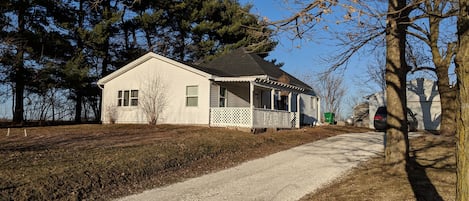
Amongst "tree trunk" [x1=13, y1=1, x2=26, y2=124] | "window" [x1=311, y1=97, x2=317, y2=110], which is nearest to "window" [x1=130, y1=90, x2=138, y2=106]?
"tree trunk" [x1=13, y1=1, x2=26, y2=124]

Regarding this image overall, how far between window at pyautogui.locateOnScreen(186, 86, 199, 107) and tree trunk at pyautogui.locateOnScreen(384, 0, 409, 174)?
11598 mm

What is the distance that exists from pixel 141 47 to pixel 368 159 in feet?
81.5

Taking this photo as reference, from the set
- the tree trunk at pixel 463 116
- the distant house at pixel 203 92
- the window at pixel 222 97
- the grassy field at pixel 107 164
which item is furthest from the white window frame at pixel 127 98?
the tree trunk at pixel 463 116

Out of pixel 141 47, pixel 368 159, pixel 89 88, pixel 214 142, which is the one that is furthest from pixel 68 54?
pixel 368 159

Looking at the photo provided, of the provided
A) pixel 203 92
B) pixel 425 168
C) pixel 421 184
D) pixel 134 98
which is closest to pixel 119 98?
pixel 134 98

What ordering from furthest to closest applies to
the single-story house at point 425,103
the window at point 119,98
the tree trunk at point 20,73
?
the single-story house at point 425,103 < the window at point 119,98 < the tree trunk at point 20,73

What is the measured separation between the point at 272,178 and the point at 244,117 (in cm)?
897

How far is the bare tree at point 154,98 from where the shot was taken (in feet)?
63.9

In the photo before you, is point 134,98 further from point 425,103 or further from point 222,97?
point 425,103

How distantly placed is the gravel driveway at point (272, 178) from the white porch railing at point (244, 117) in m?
4.80

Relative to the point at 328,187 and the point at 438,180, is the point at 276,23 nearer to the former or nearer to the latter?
the point at 328,187

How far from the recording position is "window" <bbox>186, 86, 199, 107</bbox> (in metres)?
18.4

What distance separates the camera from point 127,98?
21047mm

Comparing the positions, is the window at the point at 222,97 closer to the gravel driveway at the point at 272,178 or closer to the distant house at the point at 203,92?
the distant house at the point at 203,92
